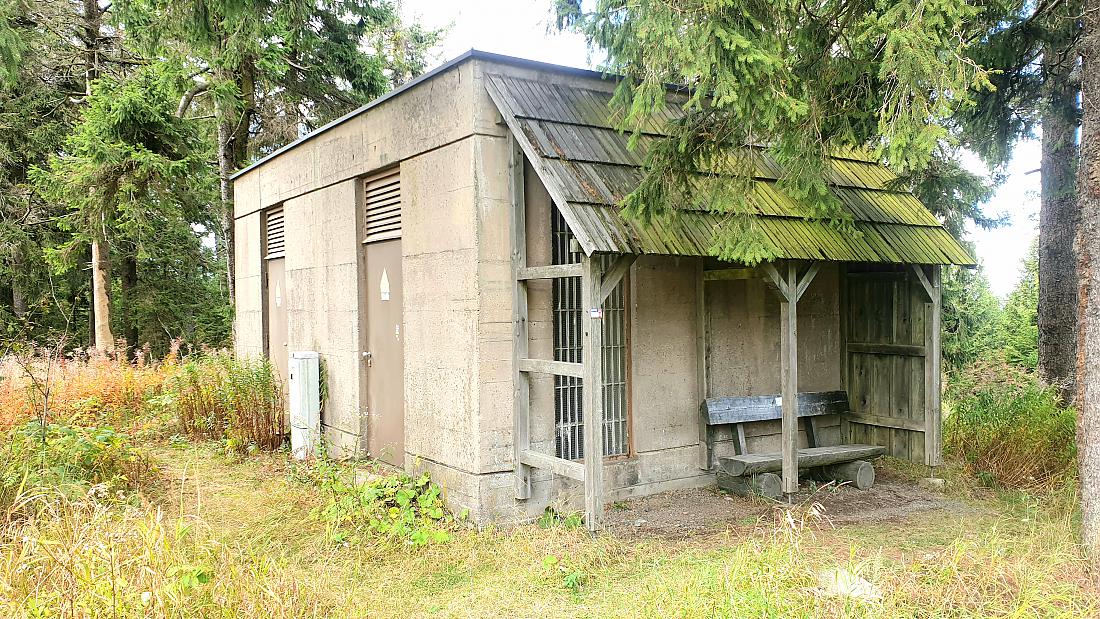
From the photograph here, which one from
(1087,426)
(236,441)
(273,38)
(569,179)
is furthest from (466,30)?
(1087,426)

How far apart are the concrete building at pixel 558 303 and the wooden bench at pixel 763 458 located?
128 mm

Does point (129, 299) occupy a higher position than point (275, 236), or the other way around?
point (275, 236)

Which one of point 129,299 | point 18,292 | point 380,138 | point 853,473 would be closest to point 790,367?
point 853,473

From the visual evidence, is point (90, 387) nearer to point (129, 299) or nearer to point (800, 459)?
point (129, 299)

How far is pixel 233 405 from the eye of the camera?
31.6ft

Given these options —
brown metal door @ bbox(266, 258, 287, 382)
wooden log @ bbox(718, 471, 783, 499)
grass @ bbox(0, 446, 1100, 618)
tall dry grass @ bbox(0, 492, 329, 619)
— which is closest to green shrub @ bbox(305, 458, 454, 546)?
grass @ bbox(0, 446, 1100, 618)

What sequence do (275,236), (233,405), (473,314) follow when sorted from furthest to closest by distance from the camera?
(275,236), (233,405), (473,314)

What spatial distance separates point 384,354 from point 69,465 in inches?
117

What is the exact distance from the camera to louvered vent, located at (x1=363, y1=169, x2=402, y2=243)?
787 cm

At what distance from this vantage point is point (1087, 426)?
537 cm

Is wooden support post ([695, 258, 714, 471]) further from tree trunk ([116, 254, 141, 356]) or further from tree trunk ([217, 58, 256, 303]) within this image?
tree trunk ([116, 254, 141, 356])

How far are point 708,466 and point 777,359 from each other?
153cm

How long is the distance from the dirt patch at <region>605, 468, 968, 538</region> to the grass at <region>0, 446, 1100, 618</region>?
0.91ft

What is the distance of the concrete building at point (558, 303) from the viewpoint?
21.3 feet
